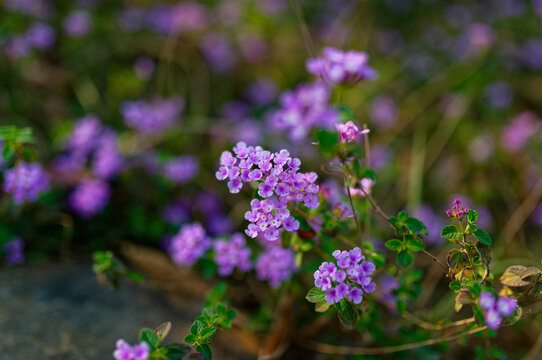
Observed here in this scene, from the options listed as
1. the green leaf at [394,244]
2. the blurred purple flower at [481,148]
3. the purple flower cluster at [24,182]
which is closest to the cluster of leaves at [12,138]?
the purple flower cluster at [24,182]

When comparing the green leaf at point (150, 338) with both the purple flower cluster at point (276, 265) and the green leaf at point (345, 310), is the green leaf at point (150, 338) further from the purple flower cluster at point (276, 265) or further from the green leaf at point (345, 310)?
the purple flower cluster at point (276, 265)

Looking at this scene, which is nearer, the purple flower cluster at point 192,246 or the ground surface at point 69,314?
the ground surface at point 69,314

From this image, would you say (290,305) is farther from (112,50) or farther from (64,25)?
(64,25)

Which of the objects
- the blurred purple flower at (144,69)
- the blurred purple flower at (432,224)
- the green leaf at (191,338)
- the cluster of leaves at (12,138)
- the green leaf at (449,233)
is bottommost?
the blurred purple flower at (432,224)

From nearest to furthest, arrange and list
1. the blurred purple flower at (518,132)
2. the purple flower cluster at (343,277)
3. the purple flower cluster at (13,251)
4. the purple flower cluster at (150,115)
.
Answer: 1. the purple flower cluster at (343,277)
2. the purple flower cluster at (13,251)
3. the purple flower cluster at (150,115)
4. the blurred purple flower at (518,132)

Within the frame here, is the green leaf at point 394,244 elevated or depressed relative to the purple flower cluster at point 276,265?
elevated

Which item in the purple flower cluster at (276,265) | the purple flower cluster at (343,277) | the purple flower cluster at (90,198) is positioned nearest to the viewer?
the purple flower cluster at (343,277)

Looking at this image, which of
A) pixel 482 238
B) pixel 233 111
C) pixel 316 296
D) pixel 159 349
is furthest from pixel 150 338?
pixel 233 111

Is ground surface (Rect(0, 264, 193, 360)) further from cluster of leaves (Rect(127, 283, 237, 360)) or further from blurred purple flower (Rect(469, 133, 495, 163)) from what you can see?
blurred purple flower (Rect(469, 133, 495, 163))

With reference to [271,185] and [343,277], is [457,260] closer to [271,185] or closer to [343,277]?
[343,277]
